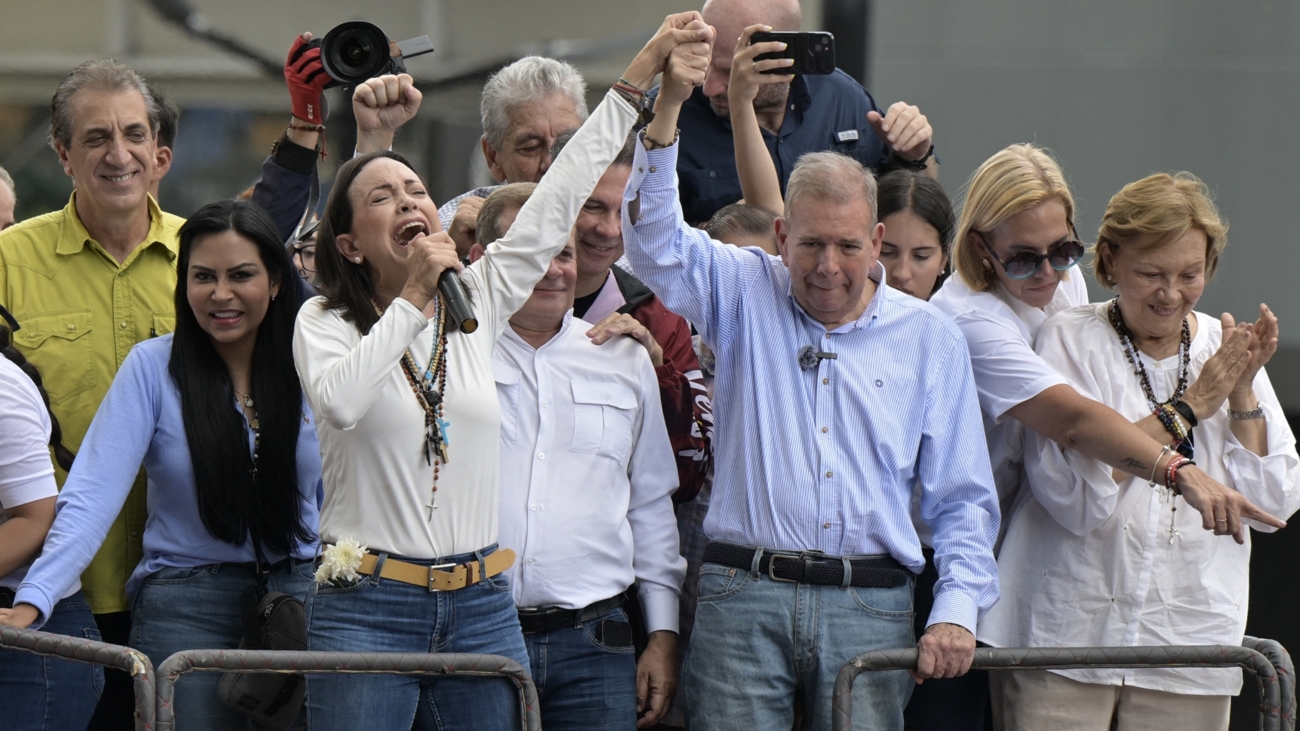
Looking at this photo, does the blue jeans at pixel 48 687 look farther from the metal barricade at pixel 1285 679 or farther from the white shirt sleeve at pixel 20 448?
the metal barricade at pixel 1285 679

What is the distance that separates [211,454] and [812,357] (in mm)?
1304

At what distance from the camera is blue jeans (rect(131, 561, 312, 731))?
3.08 metres

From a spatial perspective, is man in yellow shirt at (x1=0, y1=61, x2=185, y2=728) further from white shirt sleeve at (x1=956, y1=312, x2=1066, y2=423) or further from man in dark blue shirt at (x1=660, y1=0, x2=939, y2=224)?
white shirt sleeve at (x1=956, y1=312, x2=1066, y2=423)

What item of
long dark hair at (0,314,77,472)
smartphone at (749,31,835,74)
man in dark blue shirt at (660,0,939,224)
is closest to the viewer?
long dark hair at (0,314,77,472)

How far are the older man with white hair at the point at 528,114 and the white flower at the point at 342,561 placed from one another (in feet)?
5.20

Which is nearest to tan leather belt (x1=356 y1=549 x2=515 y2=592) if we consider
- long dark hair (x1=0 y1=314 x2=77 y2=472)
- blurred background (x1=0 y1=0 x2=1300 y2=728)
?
long dark hair (x1=0 y1=314 x2=77 y2=472)

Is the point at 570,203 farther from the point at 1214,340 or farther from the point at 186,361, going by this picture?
the point at 1214,340

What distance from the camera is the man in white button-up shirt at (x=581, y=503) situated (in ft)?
9.81

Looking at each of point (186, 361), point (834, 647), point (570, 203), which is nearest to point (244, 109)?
point (186, 361)

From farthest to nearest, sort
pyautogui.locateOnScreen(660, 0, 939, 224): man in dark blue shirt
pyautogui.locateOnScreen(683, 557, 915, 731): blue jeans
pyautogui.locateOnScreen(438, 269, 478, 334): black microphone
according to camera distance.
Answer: pyautogui.locateOnScreen(660, 0, 939, 224): man in dark blue shirt, pyautogui.locateOnScreen(683, 557, 915, 731): blue jeans, pyautogui.locateOnScreen(438, 269, 478, 334): black microphone

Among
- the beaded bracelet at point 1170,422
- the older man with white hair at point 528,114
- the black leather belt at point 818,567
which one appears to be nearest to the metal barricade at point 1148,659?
the black leather belt at point 818,567

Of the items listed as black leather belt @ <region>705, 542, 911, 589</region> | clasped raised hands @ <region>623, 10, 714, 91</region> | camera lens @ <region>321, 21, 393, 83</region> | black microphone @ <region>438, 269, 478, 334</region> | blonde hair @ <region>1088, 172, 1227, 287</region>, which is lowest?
black leather belt @ <region>705, 542, 911, 589</region>

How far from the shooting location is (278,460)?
3.19 meters

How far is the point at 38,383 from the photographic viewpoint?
10.7 feet
